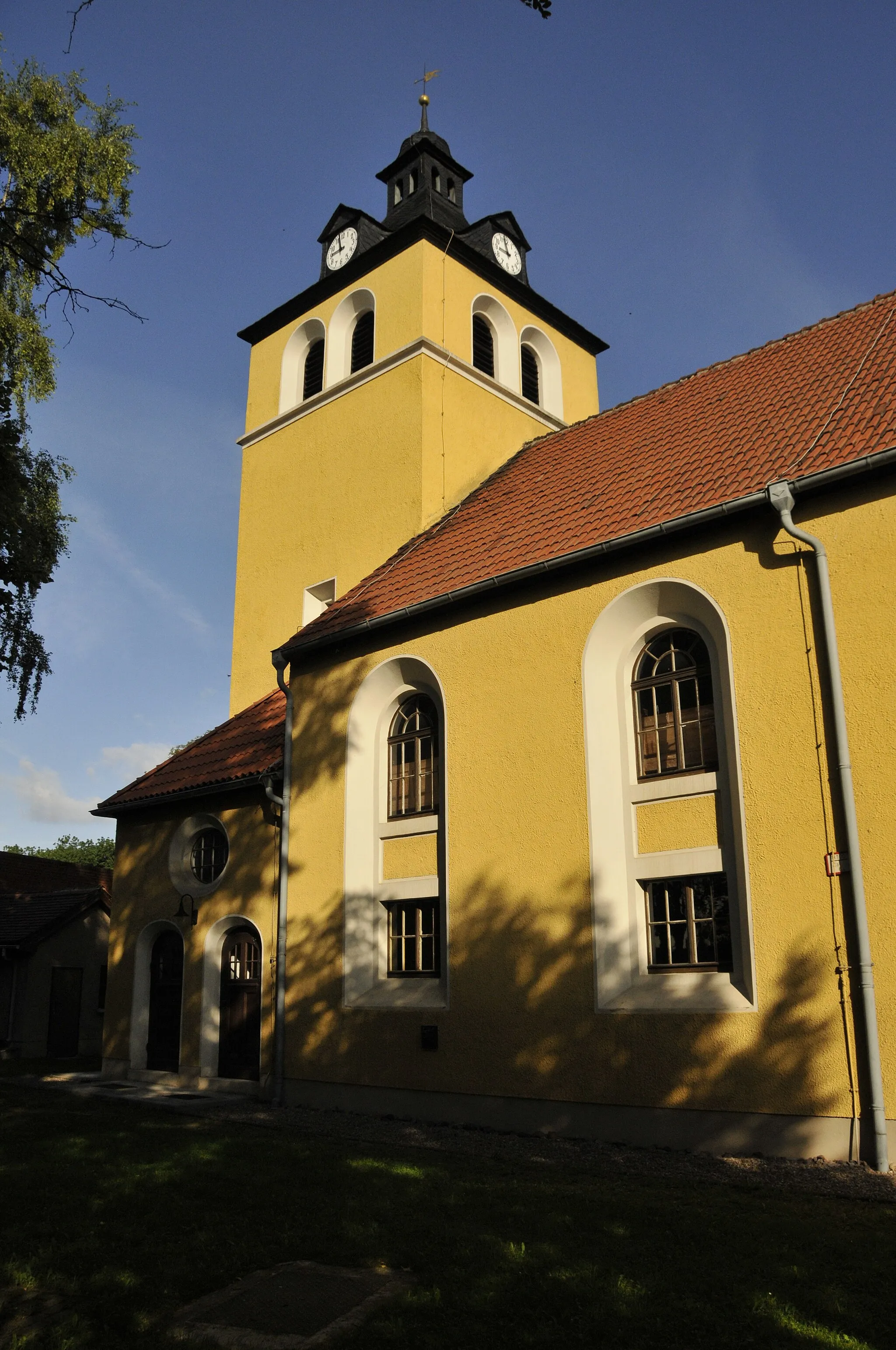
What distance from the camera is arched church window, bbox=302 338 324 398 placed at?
20797 millimetres

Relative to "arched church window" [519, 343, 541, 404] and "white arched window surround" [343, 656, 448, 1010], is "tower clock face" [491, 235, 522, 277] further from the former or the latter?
"white arched window surround" [343, 656, 448, 1010]

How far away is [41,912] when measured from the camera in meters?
25.6

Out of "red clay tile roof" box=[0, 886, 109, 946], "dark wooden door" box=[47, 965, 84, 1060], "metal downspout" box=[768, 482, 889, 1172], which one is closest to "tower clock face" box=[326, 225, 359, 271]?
"metal downspout" box=[768, 482, 889, 1172]

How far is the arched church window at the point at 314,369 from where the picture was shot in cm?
2080

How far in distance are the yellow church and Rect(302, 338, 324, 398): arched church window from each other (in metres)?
2.68

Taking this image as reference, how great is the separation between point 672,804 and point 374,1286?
597 centimetres

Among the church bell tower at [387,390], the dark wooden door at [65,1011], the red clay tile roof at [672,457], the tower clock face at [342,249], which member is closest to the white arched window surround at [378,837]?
the red clay tile roof at [672,457]

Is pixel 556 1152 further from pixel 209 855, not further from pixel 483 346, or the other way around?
pixel 483 346

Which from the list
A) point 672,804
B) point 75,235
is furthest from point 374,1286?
point 75,235

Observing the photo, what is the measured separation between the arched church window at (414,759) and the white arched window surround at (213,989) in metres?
3.27

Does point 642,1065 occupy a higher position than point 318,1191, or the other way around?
point 642,1065

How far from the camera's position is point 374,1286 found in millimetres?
5422

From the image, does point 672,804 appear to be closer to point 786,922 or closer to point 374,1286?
point 786,922

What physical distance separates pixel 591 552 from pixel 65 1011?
1954 centimetres
